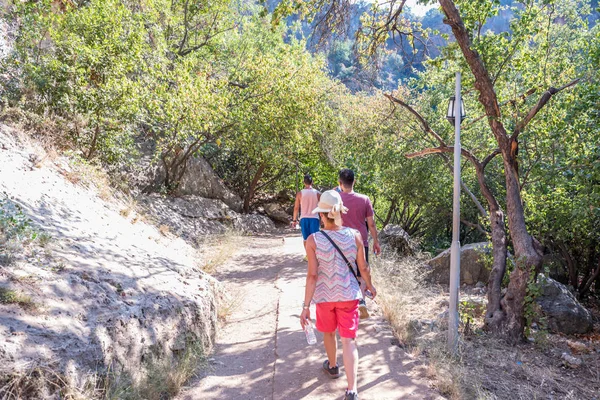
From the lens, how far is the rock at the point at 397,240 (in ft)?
43.2

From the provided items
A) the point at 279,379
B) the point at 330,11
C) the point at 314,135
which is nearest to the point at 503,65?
the point at 330,11

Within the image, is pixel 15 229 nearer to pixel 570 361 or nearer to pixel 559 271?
pixel 570 361

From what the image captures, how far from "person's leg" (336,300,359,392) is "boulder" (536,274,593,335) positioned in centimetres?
598

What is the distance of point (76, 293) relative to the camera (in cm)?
384

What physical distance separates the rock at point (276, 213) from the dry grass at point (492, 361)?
1451 cm

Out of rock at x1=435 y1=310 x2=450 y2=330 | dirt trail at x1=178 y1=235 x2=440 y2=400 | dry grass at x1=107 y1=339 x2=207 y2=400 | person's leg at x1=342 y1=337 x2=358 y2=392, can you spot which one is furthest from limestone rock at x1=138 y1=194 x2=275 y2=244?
person's leg at x1=342 y1=337 x2=358 y2=392

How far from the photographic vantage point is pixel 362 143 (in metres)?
16.6

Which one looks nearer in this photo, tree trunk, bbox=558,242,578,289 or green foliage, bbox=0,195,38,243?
green foliage, bbox=0,195,38,243

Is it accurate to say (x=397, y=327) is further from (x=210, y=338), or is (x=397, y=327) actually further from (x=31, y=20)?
(x=31, y=20)

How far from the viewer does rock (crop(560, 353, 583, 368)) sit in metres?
6.16

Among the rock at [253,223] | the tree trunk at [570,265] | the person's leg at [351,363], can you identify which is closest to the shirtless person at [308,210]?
the person's leg at [351,363]

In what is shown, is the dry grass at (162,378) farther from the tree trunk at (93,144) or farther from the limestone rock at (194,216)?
the limestone rock at (194,216)

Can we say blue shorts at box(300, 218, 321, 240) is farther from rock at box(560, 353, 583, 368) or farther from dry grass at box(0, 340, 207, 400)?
rock at box(560, 353, 583, 368)

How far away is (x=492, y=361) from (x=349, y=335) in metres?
3.11
